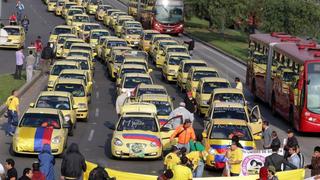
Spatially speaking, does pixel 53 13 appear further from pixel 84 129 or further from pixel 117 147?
pixel 117 147

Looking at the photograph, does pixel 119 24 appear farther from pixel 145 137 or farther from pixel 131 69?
pixel 145 137

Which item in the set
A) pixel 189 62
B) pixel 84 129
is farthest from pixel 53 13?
pixel 84 129

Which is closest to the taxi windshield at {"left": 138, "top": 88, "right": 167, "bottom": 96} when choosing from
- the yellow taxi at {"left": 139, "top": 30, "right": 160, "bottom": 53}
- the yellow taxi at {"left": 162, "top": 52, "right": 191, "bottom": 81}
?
the yellow taxi at {"left": 162, "top": 52, "right": 191, "bottom": 81}

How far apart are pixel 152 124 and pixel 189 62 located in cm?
1790

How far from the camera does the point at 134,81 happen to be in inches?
1577

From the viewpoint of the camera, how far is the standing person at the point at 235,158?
21844 mm

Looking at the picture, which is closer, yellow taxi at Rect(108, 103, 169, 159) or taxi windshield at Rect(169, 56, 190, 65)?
yellow taxi at Rect(108, 103, 169, 159)

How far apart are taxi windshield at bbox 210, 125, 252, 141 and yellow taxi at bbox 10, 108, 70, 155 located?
15.0 feet

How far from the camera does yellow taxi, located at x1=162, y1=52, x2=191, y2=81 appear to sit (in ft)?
160

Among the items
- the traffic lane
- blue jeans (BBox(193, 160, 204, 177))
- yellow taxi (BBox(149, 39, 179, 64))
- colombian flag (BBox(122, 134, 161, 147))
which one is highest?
blue jeans (BBox(193, 160, 204, 177))

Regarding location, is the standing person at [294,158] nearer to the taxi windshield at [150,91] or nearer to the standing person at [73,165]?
the standing person at [73,165]

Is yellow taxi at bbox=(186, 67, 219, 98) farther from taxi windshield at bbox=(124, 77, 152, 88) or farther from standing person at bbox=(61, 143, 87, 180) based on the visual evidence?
standing person at bbox=(61, 143, 87, 180)

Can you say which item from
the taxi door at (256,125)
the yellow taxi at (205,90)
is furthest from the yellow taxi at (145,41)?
the taxi door at (256,125)

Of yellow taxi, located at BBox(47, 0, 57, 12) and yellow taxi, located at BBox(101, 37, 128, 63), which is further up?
yellow taxi, located at BBox(101, 37, 128, 63)
